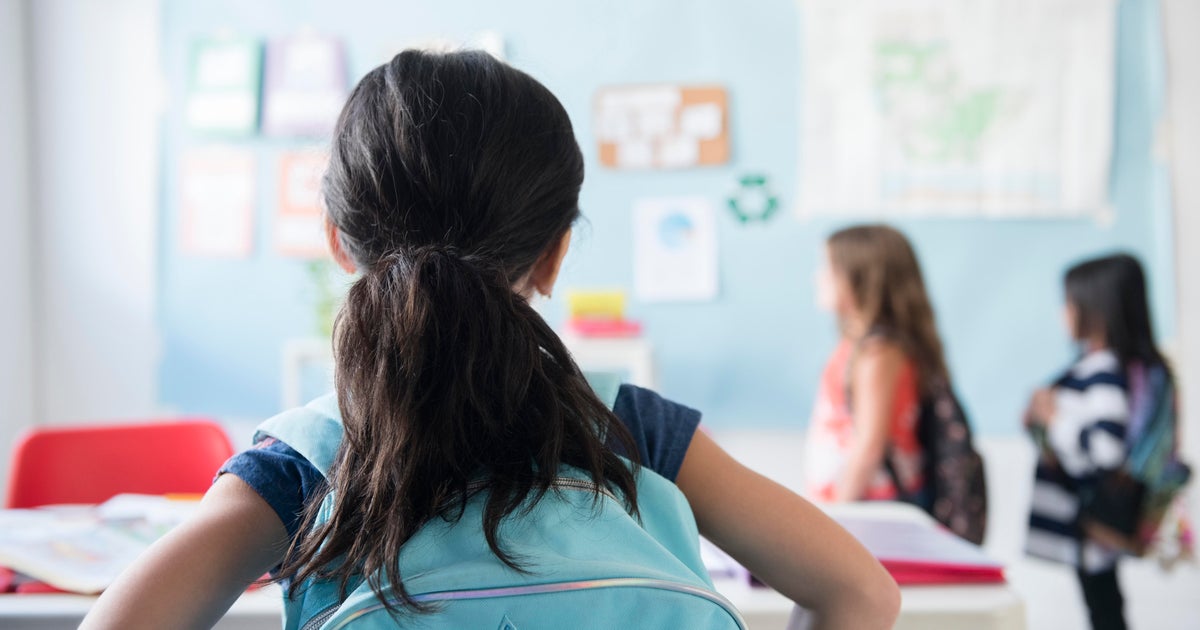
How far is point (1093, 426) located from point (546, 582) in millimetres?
2011

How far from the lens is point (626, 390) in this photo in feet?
2.45

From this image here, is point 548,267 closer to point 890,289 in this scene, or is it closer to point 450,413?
point 450,413

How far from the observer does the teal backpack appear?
562 millimetres

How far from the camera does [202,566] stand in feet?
2.02

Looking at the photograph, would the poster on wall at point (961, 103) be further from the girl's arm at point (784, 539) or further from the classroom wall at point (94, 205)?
the girl's arm at point (784, 539)

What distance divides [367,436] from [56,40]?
3.08 m

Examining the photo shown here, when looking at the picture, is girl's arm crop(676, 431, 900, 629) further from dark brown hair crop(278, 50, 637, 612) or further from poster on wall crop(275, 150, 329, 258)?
poster on wall crop(275, 150, 329, 258)

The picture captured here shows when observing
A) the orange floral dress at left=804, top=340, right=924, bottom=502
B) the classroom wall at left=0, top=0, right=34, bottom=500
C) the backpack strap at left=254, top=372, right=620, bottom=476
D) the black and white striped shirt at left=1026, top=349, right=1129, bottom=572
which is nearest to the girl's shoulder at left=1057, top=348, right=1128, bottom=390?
the black and white striped shirt at left=1026, top=349, right=1129, bottom=572

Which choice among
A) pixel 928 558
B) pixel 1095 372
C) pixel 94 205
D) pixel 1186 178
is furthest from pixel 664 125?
pixel 928 558

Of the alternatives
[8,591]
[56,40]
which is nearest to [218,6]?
[56,40]

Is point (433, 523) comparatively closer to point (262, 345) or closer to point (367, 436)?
point (367, 436)

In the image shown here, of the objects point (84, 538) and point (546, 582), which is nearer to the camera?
point (546, 582)

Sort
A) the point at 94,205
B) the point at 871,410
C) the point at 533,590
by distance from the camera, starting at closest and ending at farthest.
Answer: the point at 533,590, the point at 871,410, the point at 94,205

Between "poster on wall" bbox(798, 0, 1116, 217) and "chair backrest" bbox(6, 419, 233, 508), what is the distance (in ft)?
6.62
